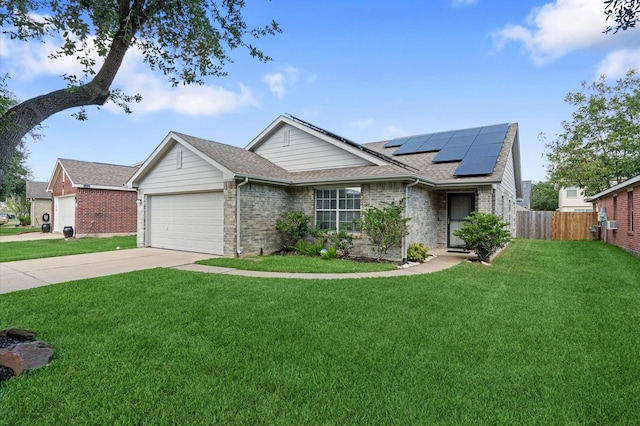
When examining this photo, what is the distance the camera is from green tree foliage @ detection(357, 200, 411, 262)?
9543 mm

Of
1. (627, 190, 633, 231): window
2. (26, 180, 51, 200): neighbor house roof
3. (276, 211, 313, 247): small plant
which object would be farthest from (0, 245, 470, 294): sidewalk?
(26, 180, 51, 200): neighbor house roof

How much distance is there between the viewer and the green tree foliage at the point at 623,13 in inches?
134

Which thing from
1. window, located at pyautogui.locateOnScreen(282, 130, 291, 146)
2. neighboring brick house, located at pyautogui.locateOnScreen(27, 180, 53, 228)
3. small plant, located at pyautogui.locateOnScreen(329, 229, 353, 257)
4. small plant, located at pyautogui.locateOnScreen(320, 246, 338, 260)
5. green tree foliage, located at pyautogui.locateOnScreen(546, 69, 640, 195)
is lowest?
small plant, located at pyautogui.locateOnScreen(320, 246, 338, 260)

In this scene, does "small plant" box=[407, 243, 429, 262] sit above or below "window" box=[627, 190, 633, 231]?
below

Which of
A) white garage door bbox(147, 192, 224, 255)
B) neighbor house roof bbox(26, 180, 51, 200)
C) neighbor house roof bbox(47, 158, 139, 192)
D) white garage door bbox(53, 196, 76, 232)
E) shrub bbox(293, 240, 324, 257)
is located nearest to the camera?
shrub bbox(293, 240, 324, 257)

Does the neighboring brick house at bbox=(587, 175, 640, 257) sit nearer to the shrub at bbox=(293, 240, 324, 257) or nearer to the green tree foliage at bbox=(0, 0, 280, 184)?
the shrub at bbox=(293, 240, 324, 257)

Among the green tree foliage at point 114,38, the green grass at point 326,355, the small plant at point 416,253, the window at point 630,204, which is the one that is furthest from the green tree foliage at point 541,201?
the green tree foliage at point 114,38

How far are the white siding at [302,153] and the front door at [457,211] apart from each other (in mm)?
4201

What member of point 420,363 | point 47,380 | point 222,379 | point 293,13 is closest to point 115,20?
point 293,13

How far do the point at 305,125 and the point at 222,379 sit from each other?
10.8m

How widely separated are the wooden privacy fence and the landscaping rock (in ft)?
71.1

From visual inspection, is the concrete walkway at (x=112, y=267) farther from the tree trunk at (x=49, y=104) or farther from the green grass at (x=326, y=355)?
the tree trunk at (x=49, y=104)

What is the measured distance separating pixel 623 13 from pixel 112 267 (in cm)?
A: 1102

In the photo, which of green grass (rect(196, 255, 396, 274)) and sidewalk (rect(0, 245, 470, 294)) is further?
green grass (rect(196, 255, 396, 274))
